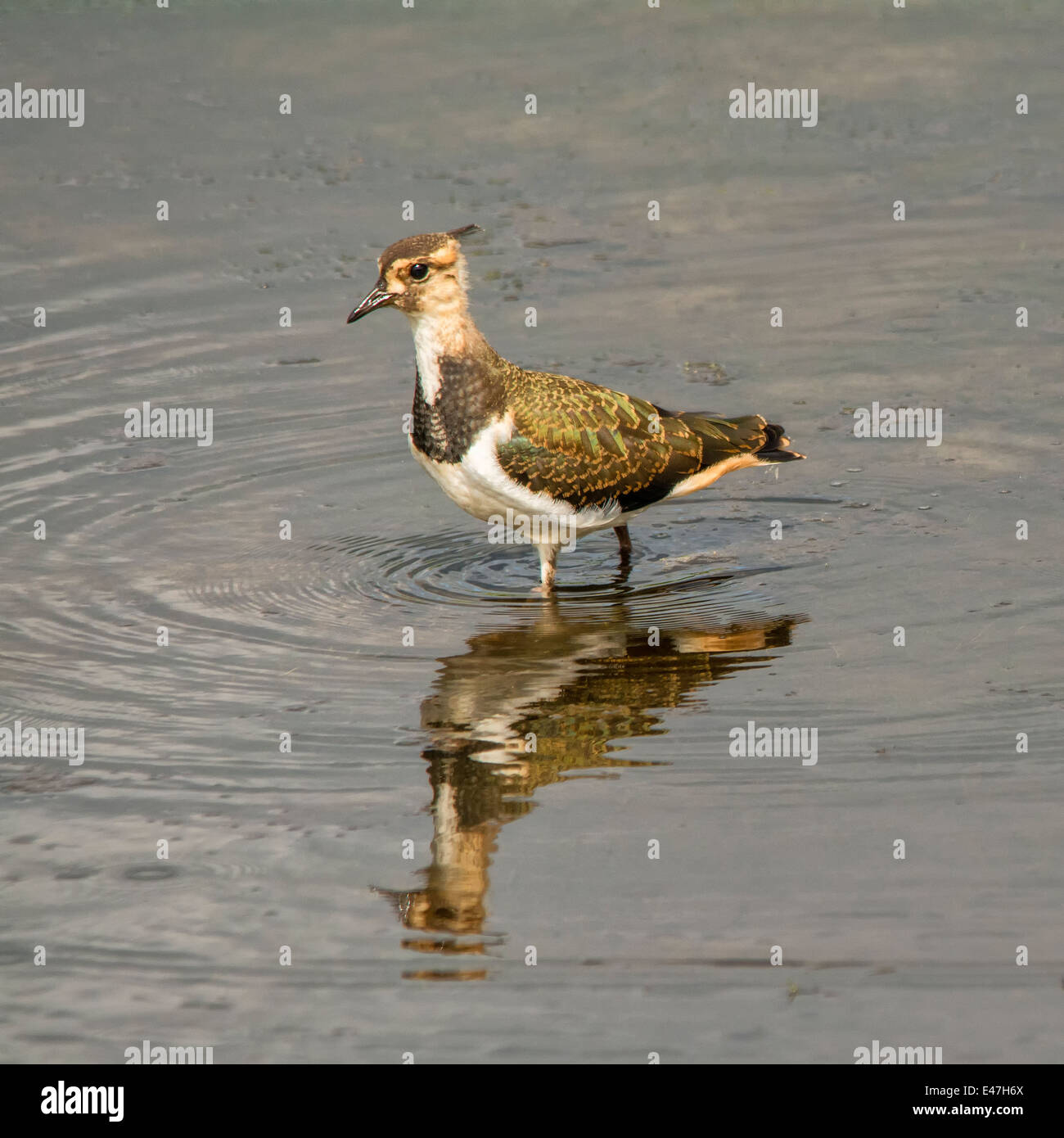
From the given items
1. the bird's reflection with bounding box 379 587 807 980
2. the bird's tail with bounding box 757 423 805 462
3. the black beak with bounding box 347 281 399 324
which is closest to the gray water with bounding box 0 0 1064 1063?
the bird's reflection with bounding box 379 587 807 980

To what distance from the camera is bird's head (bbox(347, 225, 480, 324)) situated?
30.8ft

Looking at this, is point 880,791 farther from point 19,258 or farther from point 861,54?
point 861,54

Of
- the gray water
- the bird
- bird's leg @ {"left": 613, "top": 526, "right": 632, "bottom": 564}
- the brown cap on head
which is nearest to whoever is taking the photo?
the gray water

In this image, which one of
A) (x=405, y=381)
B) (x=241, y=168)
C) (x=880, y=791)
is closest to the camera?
(x=880, y=791)

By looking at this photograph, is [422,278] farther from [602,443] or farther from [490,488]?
[602,443]

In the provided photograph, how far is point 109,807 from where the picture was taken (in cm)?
783

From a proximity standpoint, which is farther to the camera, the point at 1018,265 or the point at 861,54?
the point at 861,54

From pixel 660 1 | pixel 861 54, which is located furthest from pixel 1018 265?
pixel 660 1

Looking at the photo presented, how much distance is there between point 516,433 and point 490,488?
1.04 ft

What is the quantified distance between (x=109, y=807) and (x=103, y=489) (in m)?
3.96

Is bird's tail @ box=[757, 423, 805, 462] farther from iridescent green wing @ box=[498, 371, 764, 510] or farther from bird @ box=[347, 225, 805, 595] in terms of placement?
bird @ box=[347, 225, 805, 595]

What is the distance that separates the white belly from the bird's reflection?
0.52m

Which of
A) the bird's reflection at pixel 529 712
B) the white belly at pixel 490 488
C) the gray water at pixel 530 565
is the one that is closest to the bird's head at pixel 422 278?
the white belly at pixel 490 488
